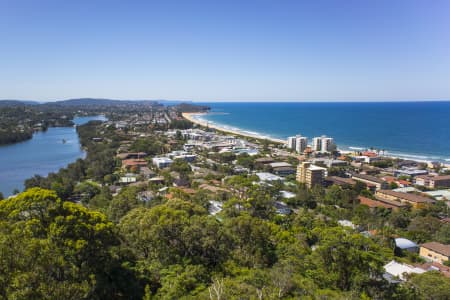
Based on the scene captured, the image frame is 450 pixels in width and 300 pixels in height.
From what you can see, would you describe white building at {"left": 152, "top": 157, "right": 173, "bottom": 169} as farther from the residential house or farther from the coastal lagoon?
the residential house

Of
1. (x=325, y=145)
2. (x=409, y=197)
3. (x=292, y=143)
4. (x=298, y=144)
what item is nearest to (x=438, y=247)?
(x=409, y=197)

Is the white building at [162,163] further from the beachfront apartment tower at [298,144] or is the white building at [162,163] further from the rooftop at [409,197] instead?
the rooftop at [409,197]

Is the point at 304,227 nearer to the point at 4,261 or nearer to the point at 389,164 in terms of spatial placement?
the point at 4,261

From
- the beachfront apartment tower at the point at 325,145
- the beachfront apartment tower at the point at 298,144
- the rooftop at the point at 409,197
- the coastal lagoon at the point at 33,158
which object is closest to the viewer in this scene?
the rooftop at the point at 409,197

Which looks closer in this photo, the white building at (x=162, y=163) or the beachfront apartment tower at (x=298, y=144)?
the white building at (x=162, y=163)

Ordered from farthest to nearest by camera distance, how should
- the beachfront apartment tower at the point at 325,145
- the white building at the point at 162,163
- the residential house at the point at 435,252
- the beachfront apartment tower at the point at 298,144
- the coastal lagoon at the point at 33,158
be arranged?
the beachfront apartment tower at the point at 298,144
the beachfront apartment tower at the point at 325,145
the white building at the point at 162,163
the coastal lagoon at the point at 33,158
the residential house at the point at 435,252

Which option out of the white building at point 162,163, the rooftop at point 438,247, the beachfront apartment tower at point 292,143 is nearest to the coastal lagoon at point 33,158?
Answer: the white building at point 162,163

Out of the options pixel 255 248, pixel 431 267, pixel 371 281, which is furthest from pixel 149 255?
pixel 431 267

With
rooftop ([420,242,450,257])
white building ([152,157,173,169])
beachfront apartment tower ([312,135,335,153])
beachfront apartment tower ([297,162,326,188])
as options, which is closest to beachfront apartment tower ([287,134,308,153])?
beachfront apartment tower ([312,135,335,153])

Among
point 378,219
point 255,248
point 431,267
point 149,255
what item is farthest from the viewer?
point 378,219
